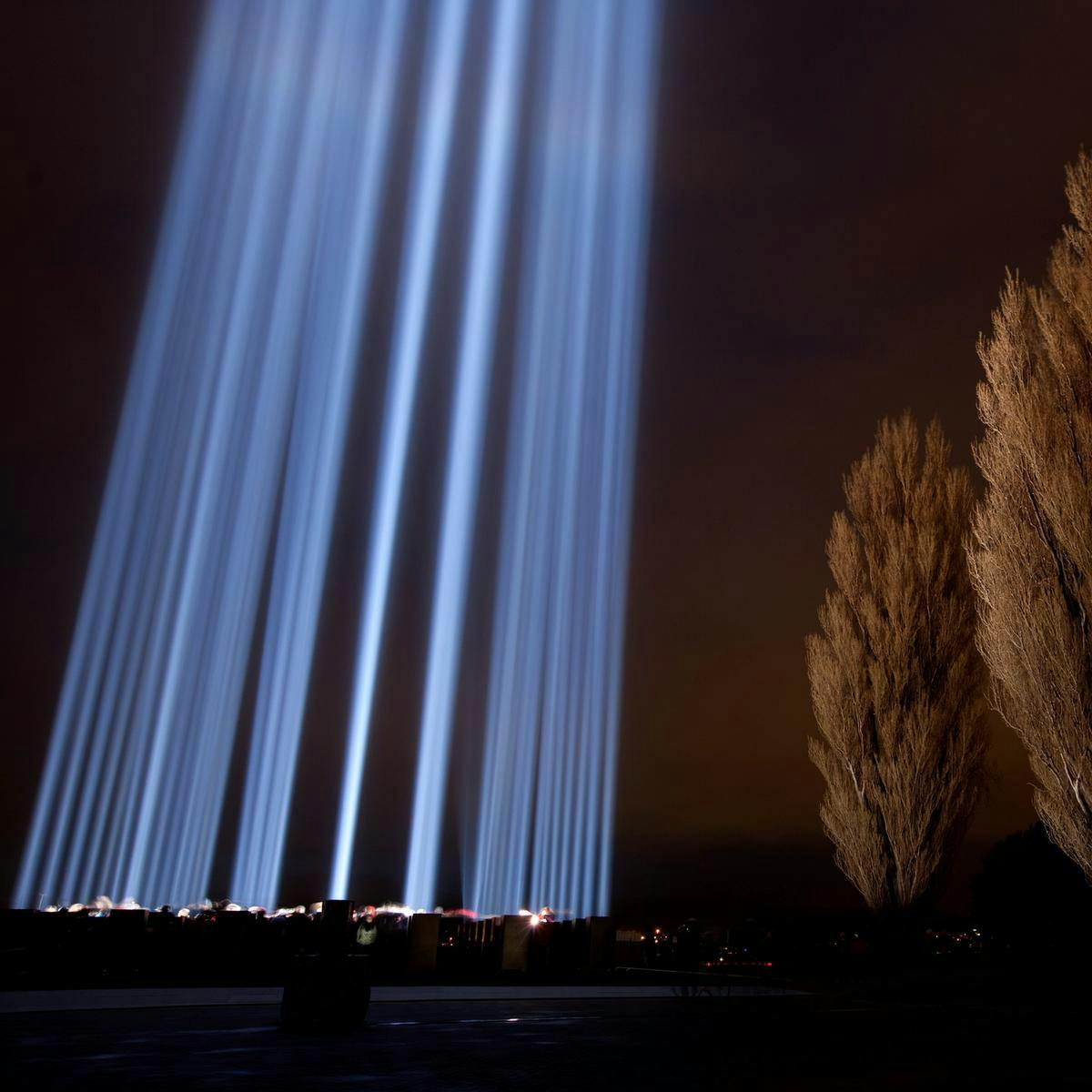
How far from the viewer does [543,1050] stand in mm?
8297

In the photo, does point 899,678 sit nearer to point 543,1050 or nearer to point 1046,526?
point 1046,526

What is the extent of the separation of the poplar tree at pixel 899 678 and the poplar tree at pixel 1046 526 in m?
6.72

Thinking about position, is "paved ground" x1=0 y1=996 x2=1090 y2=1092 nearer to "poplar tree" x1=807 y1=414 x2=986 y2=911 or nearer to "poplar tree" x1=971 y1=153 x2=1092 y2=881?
"poplar tree" x1=971 y1=153 x2=1092 y2=881

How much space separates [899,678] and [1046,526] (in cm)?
803

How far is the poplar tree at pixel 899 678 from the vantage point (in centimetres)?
1839

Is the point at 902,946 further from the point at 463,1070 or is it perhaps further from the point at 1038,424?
the point at 463,1070

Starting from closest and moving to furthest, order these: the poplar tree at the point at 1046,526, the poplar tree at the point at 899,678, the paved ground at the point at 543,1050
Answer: the paved ground at the point at 543,1050 < the poplar tree at the point at 1046,526 < the poplar tree at the point at 899,678

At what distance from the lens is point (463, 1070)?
277 inches

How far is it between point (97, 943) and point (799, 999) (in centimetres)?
1100

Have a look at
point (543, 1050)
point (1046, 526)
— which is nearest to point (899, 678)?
point (1046, 526)

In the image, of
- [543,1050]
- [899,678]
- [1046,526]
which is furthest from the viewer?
[899,678]

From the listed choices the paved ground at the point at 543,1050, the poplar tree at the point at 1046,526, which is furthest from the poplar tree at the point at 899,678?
the poplar tree at the point at 1046,526

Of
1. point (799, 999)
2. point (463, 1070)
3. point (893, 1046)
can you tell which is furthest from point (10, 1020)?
point (799, 999)

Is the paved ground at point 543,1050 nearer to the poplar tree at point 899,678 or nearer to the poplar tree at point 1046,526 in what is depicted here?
the poplar tree at point 1046,526
